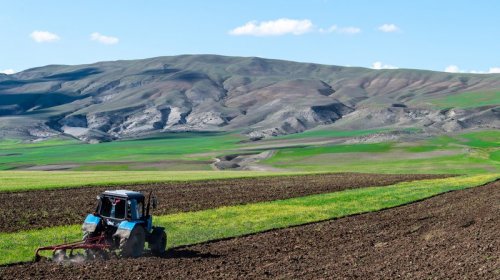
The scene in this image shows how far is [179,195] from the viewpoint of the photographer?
162ft

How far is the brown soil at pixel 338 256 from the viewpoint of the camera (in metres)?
20.2

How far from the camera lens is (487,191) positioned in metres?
47.8

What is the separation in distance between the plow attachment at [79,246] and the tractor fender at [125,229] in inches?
22.4

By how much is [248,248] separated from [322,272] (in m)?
6.19

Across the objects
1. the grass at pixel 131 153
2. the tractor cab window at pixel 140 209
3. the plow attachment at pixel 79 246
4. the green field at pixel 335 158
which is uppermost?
the tractor cab window at pixel 140 209

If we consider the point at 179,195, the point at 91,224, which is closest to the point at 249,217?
the point at 179,195

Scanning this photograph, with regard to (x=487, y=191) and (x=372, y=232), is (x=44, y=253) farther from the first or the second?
(x=487, y=191)

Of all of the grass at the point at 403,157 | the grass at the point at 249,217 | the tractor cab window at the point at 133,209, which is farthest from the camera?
the grass at the point at 403,157

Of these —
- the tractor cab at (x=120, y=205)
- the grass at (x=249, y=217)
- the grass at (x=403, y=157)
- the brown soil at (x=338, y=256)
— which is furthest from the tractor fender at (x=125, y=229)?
the grass at (x=403, y=157)

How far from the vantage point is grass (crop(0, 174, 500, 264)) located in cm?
2830

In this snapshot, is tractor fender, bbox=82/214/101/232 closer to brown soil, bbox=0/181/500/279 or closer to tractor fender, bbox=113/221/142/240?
tractor fender, bbox=113/221/142/240

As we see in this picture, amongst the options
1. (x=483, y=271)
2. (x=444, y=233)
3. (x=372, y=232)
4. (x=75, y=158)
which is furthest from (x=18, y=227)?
(x=75, y=158)

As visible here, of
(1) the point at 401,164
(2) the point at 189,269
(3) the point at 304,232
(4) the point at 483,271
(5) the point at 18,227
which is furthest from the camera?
(1) the point at 401,164

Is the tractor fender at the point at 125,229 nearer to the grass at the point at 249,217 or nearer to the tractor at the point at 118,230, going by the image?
the tractor at the point at 118,230
